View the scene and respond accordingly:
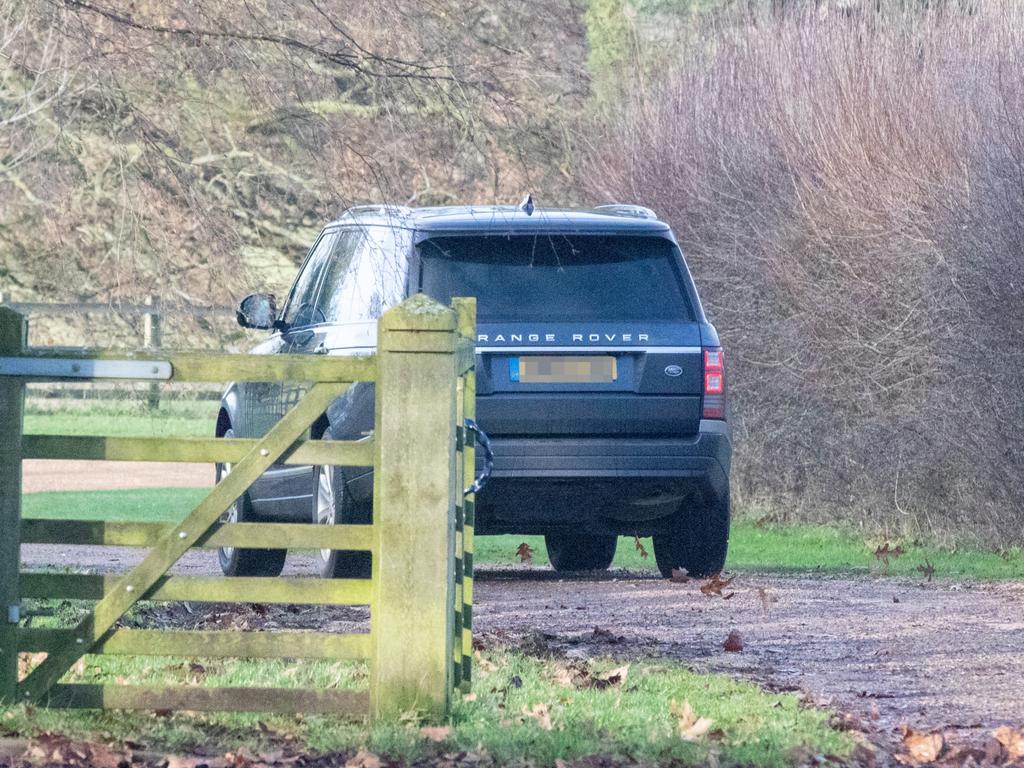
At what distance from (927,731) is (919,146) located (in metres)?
10.3

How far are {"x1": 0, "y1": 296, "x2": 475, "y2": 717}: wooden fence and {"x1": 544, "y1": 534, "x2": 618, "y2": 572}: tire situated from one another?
7.59 m

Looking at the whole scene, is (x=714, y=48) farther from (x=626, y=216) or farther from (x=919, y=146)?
(x=626, y=216)

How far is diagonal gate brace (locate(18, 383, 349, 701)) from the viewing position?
220 inches

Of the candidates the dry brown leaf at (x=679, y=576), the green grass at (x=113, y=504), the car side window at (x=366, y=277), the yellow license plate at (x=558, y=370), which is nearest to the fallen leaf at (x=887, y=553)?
the dry brown leaf at (x=679, y=576)

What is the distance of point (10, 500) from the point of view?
18.6 ft

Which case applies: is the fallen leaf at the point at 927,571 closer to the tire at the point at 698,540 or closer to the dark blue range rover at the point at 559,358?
the tire at the point at 698,540

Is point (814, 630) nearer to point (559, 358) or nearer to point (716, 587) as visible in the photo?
point (716, 587)

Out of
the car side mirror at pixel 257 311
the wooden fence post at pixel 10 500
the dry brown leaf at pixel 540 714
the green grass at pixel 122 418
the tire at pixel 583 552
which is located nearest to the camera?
the wooden fence post at pixel 10 500

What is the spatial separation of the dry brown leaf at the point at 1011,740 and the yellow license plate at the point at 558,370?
4.26 meters

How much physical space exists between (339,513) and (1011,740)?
15.2 ft

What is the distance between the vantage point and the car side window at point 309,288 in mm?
10766

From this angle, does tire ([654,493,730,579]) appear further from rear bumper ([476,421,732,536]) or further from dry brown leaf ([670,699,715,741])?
dry brown leaf ([670,699,715,741])

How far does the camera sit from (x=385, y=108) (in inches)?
333

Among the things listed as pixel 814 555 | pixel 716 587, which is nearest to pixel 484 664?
pixel 716 587
